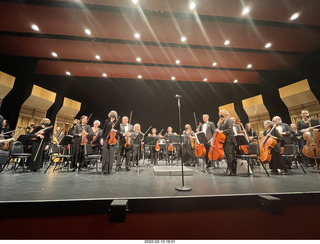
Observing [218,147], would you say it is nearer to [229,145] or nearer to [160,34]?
[229,145]

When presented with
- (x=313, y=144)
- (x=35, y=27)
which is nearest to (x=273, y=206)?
(x=313, y=144)

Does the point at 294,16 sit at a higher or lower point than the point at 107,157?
higher

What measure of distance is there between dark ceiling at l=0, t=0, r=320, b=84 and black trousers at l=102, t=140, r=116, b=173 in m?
3.72

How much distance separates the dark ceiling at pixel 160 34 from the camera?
13.4 ft

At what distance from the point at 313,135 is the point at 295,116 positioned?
16.5 ft

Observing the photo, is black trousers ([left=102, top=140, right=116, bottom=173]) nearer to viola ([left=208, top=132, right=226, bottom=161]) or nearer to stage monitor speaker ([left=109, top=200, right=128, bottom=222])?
stage monitor speaker ([left=109, top=200, right=128, bottom=222])

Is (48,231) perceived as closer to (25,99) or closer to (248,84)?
(25,99)

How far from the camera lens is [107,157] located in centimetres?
366

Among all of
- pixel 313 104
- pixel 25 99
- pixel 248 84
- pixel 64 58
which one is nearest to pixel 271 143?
pixel 313 104

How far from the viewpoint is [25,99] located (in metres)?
6.75

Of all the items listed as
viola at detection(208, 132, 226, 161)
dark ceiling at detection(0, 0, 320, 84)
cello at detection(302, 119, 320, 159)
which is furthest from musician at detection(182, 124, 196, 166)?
dark ceiling at detection(0, 0, 320, 84)

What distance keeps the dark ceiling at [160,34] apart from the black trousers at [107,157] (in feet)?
12.2

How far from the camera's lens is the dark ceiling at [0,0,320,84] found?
4078 millimetres

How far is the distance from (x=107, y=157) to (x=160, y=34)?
4.27m
